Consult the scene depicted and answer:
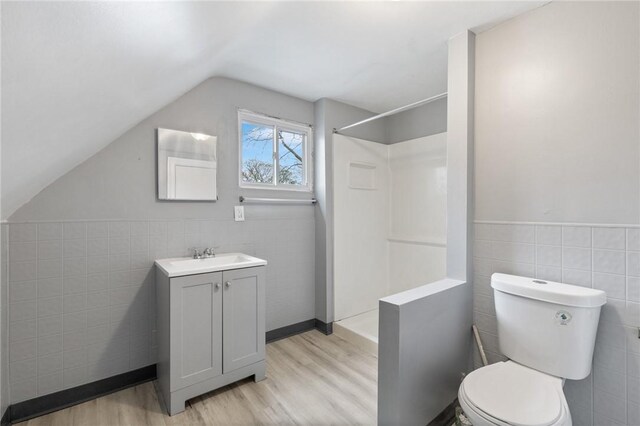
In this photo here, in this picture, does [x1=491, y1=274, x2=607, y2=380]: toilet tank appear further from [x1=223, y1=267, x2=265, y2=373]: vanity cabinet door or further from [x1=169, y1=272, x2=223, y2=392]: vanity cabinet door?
[x1=169, y1=272, x2=223, y2=392]: vanity cabinet door

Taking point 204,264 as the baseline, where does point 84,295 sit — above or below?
below

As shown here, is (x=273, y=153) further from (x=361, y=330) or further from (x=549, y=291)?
(x=549, y=291)

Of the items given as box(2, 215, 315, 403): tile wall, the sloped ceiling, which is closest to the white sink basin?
box(2, 215, 315, 403): tile wall

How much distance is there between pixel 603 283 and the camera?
1.43m

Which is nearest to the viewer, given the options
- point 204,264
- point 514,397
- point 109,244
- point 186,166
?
point 514,397

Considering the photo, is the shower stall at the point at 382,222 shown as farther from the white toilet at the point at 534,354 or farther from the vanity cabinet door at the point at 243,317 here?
the white toilet at the point at 534,354

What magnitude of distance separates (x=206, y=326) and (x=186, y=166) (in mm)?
1154

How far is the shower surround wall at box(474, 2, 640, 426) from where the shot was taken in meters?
1.37

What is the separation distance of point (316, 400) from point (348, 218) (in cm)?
165

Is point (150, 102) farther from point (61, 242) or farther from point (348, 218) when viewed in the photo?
point (348, 218)

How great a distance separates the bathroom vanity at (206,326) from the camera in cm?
173

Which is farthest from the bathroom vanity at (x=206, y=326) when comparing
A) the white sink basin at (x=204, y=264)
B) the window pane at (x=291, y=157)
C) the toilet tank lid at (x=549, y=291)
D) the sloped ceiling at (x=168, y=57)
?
the toilet tank lid at (x=549, y=291)

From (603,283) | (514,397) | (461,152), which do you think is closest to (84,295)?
(514,397)

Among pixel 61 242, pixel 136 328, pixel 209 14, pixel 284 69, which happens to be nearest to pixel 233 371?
pixel 136 328
